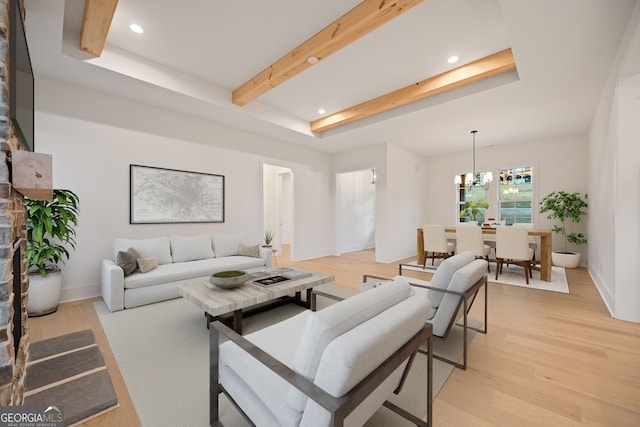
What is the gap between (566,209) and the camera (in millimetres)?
5387

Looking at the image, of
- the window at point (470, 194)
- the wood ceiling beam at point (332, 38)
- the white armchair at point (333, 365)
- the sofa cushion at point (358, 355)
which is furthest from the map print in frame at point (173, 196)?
the window at point (470, 194)

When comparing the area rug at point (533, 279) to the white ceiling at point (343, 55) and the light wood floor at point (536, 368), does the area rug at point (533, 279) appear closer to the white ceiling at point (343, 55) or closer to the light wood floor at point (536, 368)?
the light wood floor at point (536, 368)

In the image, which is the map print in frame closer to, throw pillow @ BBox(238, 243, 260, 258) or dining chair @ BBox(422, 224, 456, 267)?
throw pillow @ BBox(238, 243, 260, 258)

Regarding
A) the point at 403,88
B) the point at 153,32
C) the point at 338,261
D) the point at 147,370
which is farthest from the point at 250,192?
the point at 147,370

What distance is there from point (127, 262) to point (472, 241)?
522 centimetres

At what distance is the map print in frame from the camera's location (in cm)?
392

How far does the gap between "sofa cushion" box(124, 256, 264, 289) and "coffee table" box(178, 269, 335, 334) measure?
771 millimetres

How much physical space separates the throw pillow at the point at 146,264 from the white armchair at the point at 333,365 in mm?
2487

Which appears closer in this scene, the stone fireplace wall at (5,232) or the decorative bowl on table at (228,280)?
the stone fireplace wall at (5,232)

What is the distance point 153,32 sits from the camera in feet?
9.16

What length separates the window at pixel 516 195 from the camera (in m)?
6.21

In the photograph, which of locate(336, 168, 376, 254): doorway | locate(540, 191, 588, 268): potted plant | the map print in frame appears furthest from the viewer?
locate(336, 168, 376, 254): doorway

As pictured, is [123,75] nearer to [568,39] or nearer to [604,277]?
[568,39]

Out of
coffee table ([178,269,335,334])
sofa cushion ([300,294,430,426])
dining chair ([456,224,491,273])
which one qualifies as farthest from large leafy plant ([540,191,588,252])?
sofa cushion ([300,294,430,426])
